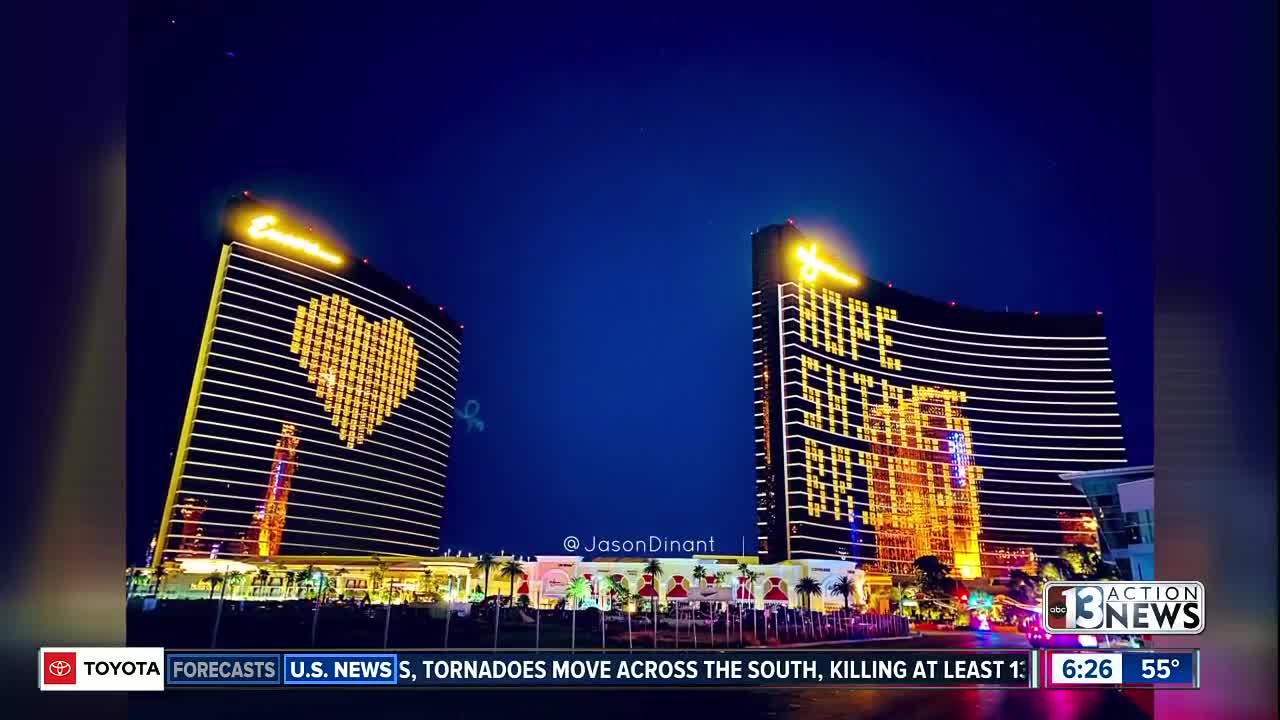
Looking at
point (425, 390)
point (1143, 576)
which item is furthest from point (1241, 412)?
point (425, 390)

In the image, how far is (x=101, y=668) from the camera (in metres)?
7.14

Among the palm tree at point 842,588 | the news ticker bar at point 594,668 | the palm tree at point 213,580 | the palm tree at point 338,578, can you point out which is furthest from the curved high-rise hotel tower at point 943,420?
the news ticker bar at point 594,668

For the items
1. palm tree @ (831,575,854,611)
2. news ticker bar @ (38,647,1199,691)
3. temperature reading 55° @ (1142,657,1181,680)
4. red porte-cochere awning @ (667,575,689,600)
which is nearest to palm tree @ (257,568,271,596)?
red porte-cochere awning @ (667,575,689,600)

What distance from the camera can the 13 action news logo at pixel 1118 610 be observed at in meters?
6.77

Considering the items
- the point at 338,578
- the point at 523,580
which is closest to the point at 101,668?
the point at 523,580

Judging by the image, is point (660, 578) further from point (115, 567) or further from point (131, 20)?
point (115, 567)

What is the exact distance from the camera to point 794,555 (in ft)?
183

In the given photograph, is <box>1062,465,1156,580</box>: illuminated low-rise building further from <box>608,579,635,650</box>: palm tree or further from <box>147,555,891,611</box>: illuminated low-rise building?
<box>608,579,635,650</box>: palm tree

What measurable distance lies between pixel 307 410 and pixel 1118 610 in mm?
52012

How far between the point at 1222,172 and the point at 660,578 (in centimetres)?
4594

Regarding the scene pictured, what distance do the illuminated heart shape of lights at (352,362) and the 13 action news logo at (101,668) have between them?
157 ft

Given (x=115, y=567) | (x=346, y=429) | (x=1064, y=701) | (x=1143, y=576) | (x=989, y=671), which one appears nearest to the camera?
(x=115, y=567)

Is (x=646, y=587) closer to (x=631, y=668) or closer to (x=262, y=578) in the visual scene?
(x=262, y=578)

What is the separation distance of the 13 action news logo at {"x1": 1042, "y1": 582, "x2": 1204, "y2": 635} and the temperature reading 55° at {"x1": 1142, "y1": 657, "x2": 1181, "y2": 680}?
0.52 metres
